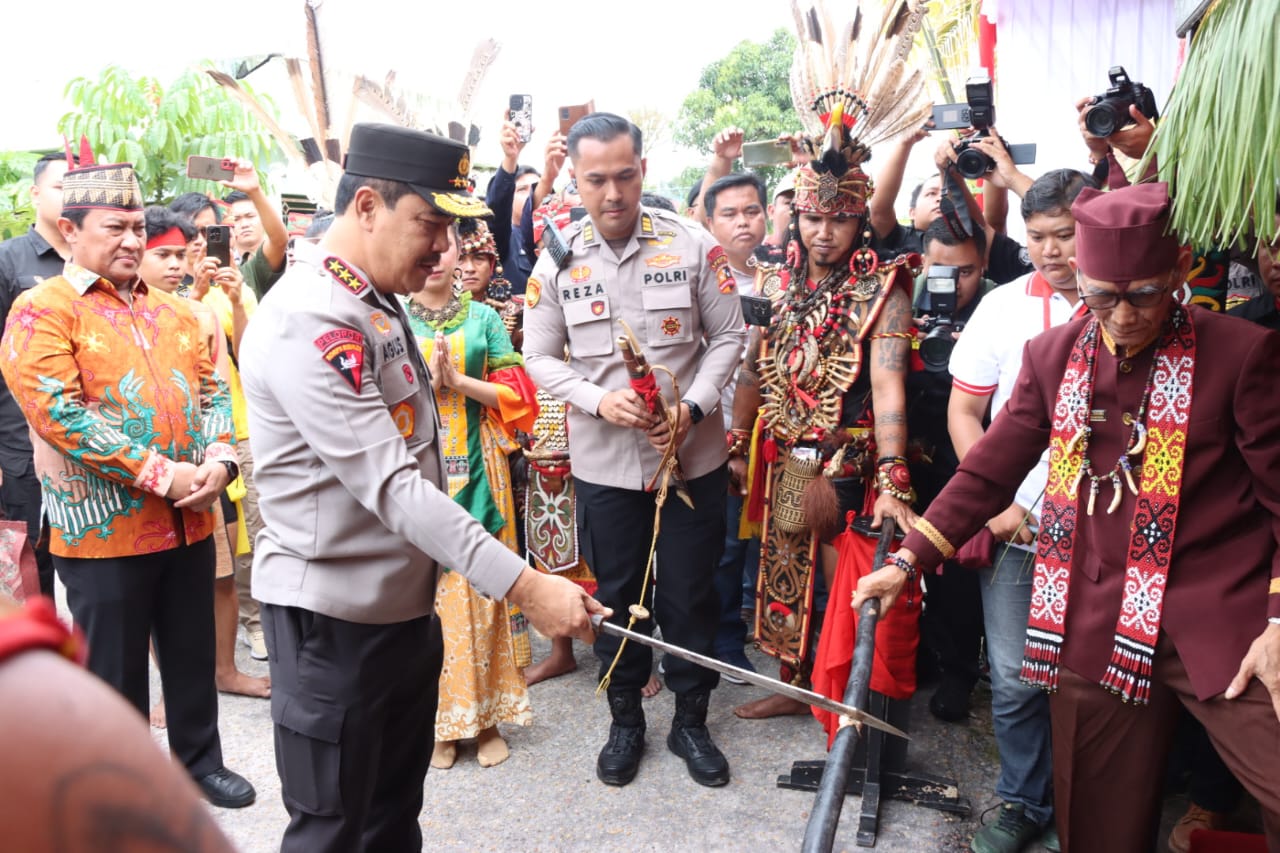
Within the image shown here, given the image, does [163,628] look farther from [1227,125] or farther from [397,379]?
[1227,125]

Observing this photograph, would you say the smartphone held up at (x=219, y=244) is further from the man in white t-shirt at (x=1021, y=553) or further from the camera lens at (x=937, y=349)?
the man in white t-shirt at (x=1021, y=553)

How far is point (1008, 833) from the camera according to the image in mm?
3053

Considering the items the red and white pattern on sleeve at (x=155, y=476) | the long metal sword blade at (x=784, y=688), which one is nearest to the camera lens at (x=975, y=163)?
the long metal sword blade at (x=784, y=688)

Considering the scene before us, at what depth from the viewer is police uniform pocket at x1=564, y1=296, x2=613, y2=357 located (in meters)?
3.60

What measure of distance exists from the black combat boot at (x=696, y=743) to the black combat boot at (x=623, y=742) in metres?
0.14

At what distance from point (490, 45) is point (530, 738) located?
9.97 ft

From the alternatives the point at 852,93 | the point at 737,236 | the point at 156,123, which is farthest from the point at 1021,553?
the point at 156,123

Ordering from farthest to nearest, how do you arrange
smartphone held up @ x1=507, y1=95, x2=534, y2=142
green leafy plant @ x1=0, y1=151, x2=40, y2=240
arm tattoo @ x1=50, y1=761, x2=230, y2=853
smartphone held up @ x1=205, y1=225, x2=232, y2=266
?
1. green leafy plant @ x1=0, y1=151, x2=40, y2=240
2. smartphone held up @ x1=507, y1=95, x2=534, y2=142
3. smartphone held up @ x1=205, y1=225, x2=232, y2=266
4. arm tattoo @ x1=50, y1=761, x2=230, y2=853

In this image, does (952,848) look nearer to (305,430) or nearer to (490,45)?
(305,430)

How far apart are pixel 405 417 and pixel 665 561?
1.50 m

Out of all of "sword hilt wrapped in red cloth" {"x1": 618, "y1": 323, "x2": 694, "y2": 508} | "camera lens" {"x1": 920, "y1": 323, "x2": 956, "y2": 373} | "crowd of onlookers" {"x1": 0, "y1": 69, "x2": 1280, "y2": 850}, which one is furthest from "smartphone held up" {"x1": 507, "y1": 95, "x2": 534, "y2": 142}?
"camera lens" {"x1": 920, "y1": 323, "x2": 956, "y2": 373}

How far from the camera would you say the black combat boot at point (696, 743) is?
3555 millimetres

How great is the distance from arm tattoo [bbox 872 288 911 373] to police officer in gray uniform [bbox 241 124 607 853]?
165 centimetres

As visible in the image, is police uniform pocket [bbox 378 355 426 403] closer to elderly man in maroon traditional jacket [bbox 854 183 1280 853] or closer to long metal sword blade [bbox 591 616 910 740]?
long metal sword blade [bbox 591 616 910 740]
